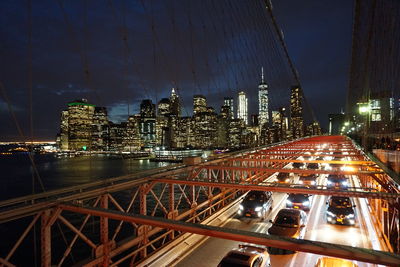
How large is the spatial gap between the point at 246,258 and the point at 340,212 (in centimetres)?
765

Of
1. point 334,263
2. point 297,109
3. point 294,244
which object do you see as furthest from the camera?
point 297,109

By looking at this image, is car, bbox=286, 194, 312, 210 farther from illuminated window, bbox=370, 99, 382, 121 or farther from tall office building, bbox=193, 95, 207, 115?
tall office building, bbox=193, 95, 207, 115

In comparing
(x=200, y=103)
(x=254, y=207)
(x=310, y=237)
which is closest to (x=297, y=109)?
(x=200, y=103)

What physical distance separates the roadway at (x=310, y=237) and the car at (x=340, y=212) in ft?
0.85

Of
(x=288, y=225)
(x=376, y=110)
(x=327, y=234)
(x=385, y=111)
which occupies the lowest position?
(x=327, y=234)

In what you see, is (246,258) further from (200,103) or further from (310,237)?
(200,103)

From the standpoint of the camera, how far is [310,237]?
10.8 m

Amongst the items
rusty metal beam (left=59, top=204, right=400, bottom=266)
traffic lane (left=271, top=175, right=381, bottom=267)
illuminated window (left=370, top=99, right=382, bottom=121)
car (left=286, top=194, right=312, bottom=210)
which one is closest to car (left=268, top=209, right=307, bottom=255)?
traffic lane (left=271, top=175, right=381, bottom=267)

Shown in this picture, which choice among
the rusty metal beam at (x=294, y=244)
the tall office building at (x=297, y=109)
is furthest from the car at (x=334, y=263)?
the tall office building at (x=297, y=109)

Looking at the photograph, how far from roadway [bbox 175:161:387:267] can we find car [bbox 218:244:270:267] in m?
1.53

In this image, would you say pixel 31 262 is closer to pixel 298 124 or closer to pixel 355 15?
pixel 355 15

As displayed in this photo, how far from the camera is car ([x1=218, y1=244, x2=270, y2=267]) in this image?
678cm

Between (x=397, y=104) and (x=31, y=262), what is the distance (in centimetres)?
2673

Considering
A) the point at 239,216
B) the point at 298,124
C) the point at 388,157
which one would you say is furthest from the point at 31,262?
the point at 298,124
